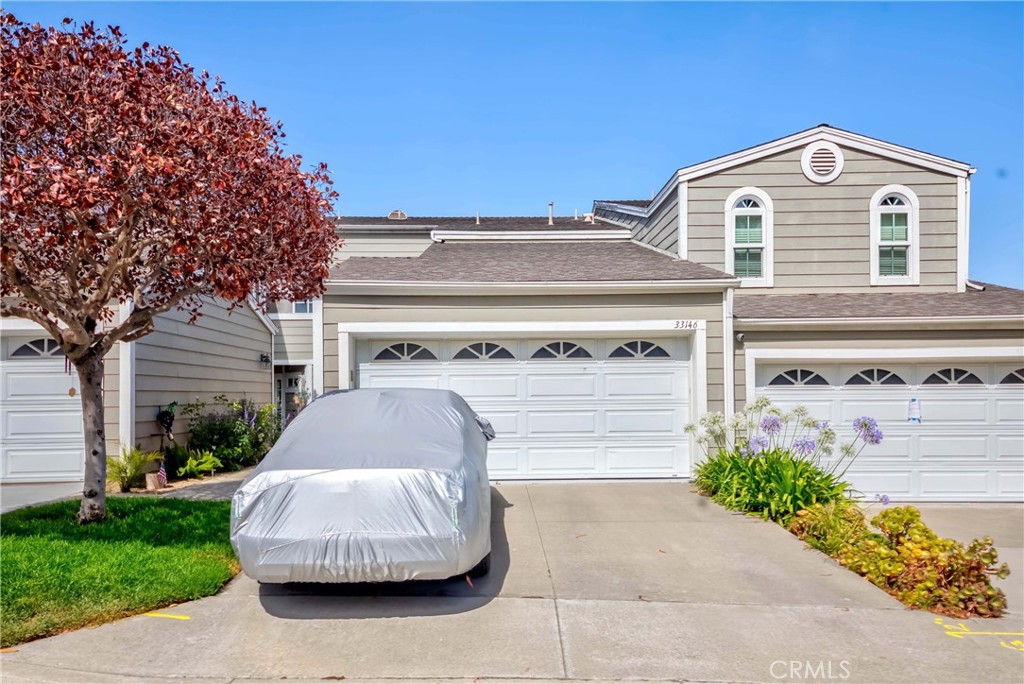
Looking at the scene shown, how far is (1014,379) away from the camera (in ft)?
32.7

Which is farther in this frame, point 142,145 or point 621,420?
point 621,420

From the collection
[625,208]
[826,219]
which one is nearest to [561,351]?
[826,219]

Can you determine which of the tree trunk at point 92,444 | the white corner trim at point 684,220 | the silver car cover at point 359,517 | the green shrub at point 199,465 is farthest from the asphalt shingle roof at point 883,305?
the green shrub at point 199,465

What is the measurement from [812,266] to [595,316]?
4.38m

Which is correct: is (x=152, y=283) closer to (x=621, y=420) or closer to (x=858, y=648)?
(x=621, y=420)

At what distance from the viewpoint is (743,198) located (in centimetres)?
1138

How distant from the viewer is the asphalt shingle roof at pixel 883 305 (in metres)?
9.81

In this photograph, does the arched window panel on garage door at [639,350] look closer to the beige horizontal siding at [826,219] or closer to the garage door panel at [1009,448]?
the beige horizontal siding at [826,219]

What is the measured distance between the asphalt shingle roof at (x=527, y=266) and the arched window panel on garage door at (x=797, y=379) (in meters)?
1.84

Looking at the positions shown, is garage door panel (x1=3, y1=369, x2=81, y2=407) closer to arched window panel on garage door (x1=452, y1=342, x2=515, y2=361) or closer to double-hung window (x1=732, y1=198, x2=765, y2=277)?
arched window panel on garage door (x1=452, y1=342, x2=515, y2=361)

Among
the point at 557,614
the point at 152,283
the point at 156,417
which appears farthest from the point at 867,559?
the point at 156,417

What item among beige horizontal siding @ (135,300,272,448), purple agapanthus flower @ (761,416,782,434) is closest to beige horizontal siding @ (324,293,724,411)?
purple agapanthus flower @ (761,416,782,434)

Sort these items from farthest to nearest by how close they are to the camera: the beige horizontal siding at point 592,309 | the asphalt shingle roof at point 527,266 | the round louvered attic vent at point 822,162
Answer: the round louvered attic vent at point 822,162 < the asphalt shingle roof at point 527,266 < the beige horizontal siding at point 592,309

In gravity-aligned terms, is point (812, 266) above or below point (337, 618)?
above
